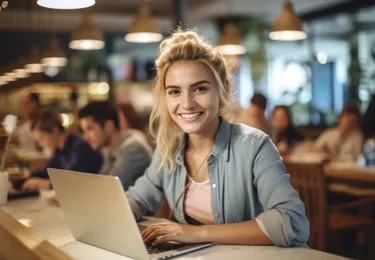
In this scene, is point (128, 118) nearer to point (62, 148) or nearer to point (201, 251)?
point (62, 148)

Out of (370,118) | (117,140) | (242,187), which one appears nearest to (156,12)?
(370,118)

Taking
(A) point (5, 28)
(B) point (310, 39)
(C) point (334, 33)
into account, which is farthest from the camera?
(A) point (5, 28)

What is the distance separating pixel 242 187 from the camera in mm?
2010

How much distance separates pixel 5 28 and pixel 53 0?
10309 millimetres

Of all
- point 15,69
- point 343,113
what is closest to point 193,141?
point 15,69

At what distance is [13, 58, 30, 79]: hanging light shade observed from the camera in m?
3.55

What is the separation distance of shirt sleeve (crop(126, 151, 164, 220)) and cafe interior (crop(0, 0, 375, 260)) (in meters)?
0.29

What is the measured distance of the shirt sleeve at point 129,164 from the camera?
3586 mm

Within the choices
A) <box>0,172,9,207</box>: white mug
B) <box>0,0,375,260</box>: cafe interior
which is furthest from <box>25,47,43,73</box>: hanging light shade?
<box>0,172,9,207</box>: white mug

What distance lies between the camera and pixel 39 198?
3.03 m

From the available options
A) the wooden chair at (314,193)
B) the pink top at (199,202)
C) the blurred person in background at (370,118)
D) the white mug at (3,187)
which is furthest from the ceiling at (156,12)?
the pink top at (199,202)

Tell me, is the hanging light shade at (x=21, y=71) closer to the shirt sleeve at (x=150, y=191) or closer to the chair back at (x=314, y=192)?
the shirt sleeve at (x=150, y=191)

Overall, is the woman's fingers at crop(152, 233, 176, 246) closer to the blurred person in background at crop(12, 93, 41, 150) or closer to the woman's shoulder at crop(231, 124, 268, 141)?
the woman's shoulder at crop(231, 124, 268, 141)

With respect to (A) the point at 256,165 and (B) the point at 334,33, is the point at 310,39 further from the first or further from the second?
(A) the point at 256,165
